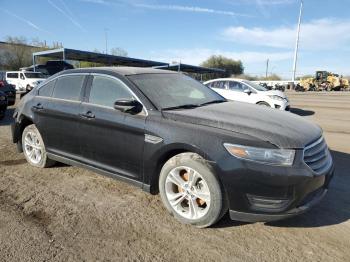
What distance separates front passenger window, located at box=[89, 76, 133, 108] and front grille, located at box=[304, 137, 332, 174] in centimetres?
209

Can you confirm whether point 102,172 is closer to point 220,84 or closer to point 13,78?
point 220,84

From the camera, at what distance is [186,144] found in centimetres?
360

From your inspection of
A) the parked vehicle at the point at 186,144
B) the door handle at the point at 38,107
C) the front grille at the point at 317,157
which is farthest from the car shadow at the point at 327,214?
the door handle at the point at 38,107

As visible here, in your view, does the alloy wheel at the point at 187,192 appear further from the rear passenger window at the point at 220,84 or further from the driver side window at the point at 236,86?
the rear passenger window at the point at 220,84

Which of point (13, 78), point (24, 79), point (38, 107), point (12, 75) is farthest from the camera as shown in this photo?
point (12, 75)

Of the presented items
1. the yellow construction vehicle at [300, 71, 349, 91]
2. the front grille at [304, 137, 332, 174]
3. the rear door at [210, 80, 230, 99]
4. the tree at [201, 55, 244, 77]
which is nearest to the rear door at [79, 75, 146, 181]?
the front grille at [304, 137, 332, 174]

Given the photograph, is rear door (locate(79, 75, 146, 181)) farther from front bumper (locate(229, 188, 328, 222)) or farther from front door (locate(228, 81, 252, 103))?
front door (locate(228, 81, 252, 103))

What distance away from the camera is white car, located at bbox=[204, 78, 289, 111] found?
1346 cm

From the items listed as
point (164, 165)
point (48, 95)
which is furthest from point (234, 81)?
point (164, 165)

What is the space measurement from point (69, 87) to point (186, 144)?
2389mm

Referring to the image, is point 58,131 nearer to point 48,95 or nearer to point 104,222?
point 48,95

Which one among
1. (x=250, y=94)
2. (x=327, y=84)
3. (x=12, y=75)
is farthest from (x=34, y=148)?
(x=327, y=84)

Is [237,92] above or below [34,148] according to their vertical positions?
above

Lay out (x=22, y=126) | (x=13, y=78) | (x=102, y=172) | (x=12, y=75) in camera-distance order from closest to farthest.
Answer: (x=102, y=172) → (x=22, y=126) → (x=13, y=78) → (x=12, y=75)
